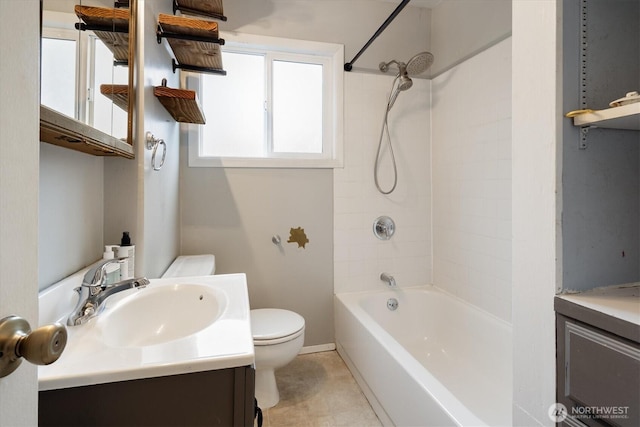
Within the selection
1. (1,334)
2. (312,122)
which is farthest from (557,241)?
(312,122)

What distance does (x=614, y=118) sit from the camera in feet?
2.34

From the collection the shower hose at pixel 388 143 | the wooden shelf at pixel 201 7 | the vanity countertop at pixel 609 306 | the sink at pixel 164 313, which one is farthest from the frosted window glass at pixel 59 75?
the shower hose at pixel 388 143

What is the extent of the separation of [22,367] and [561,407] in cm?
113

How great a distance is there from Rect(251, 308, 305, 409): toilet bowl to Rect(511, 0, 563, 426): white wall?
3.56 feet

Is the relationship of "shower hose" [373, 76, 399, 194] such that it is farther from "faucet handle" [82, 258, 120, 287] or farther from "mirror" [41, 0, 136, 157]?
"faucet handle" [82, 258, 120, 287]

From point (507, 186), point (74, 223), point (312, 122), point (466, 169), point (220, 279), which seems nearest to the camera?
point (74, 223)

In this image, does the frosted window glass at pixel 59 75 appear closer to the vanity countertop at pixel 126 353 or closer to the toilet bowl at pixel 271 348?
the vanity countertop at pixel 126 353

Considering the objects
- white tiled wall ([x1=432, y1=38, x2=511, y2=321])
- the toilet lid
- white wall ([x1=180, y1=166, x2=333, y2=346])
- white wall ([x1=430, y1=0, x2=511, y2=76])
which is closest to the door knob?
the toilet lid

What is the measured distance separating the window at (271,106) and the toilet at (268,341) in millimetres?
784

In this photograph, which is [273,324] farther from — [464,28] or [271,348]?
[464,28]

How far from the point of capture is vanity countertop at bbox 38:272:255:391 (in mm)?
625

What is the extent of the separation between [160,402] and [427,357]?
1873mm

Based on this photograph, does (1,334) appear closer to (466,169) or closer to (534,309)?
(534,309)

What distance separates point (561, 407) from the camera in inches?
31.0
